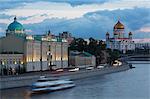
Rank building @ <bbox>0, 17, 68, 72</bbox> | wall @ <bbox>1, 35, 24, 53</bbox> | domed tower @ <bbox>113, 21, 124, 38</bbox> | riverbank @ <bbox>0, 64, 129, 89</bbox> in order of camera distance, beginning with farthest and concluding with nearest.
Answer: domed tower @ <bbox>113, 21, 124, 38</bbox>
wall @ <bbox>1, 35, 24, 53</bbox>
building @ <bbox>0, 17, 68, 72</bbox>
riverbank @ <bbox>0, 64, 129, 89</bbox>

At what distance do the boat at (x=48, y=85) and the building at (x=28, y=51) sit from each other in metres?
4.19

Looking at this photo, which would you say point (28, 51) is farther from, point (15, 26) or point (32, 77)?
point (32, 77)

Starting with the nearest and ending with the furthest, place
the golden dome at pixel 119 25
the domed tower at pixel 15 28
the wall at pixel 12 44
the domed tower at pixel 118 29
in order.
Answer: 1. the wall at pixel 12 44
2. the domed tower at pixel 15 28
3. the golden dome at pixel 119 25
4. the domed tower at pixel 118 29

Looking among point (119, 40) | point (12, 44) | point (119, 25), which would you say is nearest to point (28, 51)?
point (12, 44)

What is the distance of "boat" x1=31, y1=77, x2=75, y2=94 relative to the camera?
22.1 metres

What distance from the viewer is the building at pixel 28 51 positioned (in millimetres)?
29000

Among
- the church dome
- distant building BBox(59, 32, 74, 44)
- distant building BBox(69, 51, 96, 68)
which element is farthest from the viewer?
distant building BBox(59, 32, 74, 44)

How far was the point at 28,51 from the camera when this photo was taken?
30.6 meters

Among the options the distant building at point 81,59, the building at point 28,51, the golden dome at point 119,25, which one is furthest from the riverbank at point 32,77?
the golden dome at point 119,25

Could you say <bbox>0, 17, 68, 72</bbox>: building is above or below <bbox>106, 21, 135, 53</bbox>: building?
below

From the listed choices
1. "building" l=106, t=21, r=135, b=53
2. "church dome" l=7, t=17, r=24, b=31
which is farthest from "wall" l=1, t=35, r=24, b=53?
"building" l=106, t=21, r=135, b=53

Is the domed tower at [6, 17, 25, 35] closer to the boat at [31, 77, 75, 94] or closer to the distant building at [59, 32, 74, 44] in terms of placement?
the boat at [31, 77, 75, 94]

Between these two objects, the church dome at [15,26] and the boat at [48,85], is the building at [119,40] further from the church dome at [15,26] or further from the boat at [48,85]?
the boat at [48,85]

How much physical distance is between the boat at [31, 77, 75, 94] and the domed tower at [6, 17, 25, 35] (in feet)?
29.7
